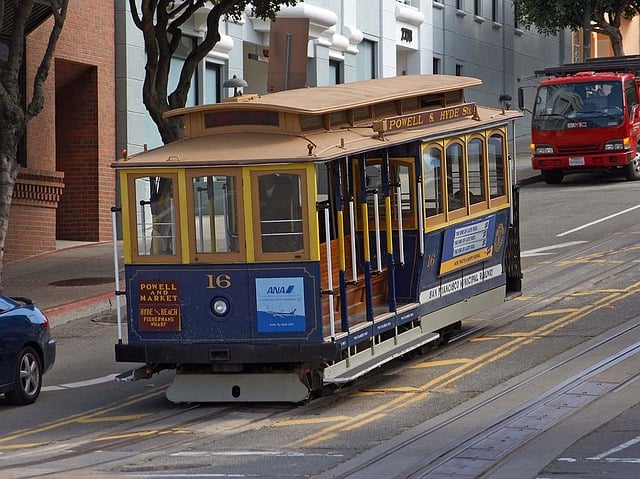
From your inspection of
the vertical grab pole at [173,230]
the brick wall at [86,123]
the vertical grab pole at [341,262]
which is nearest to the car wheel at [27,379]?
the vertical grab pole at [173,230]

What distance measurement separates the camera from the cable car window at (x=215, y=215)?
1216 cm

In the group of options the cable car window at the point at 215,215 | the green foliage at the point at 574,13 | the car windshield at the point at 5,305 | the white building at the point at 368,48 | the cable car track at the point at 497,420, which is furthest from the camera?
the green foliage at the point at 574,13

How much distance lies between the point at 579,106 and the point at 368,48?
6.99 m

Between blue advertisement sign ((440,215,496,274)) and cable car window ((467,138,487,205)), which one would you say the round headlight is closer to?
blue advertisement sign ((440,215,496,274))

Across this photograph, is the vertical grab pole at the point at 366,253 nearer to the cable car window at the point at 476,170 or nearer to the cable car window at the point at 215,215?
the cable car window at the point at 215,215

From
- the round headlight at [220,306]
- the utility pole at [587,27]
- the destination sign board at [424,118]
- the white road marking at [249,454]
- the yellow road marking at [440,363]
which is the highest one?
the utility pole at [587,27]

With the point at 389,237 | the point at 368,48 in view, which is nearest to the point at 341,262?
the point at 389,237

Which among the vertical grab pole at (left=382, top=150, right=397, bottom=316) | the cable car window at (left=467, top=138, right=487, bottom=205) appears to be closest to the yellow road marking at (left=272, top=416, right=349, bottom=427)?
the vertical grab pole at (left=382, top=150, right=397, bottom=316)

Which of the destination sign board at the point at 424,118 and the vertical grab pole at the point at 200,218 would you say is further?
the destination sign board at the point at 424,118

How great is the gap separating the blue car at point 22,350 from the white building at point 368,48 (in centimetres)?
658

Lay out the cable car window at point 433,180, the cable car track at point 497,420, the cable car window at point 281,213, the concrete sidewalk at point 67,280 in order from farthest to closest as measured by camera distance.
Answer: the concrete sidewalk at point 67,280, the cable car window at point 433,180, the cable car window at point 281,213, the cable car track at point 497,420

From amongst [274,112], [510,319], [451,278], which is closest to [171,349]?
[274,112]

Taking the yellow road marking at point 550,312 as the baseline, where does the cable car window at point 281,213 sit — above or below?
above

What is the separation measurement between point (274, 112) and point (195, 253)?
1.56 metres
